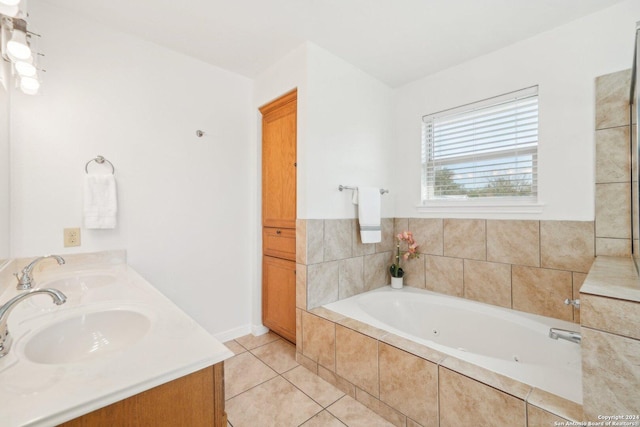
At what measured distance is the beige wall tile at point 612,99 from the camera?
1617mm

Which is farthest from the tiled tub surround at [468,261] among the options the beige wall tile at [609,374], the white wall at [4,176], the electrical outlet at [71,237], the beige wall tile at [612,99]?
the white wall at [4,176]

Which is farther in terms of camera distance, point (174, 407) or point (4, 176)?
point (4, 176)

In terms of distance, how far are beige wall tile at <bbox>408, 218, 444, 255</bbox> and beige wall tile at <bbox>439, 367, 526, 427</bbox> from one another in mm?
1301

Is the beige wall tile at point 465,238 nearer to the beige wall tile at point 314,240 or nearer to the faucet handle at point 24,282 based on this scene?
the beige wall tile at point 314,240

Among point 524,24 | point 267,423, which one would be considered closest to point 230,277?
point 267,423

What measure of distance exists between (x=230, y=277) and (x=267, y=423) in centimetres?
126

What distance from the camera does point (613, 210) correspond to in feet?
5.40

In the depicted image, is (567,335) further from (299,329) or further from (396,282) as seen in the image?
(299,329)

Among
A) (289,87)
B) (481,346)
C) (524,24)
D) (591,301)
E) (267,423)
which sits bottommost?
(267,423)

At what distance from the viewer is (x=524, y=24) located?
1.82m

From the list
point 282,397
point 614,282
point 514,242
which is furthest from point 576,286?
point 282,397

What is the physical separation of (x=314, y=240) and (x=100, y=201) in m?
1.43

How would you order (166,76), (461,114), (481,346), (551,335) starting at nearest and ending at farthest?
(551,335) → (481,346) → (166,76) → (461,114)

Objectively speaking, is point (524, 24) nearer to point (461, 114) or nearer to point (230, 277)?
point (461, 114)
